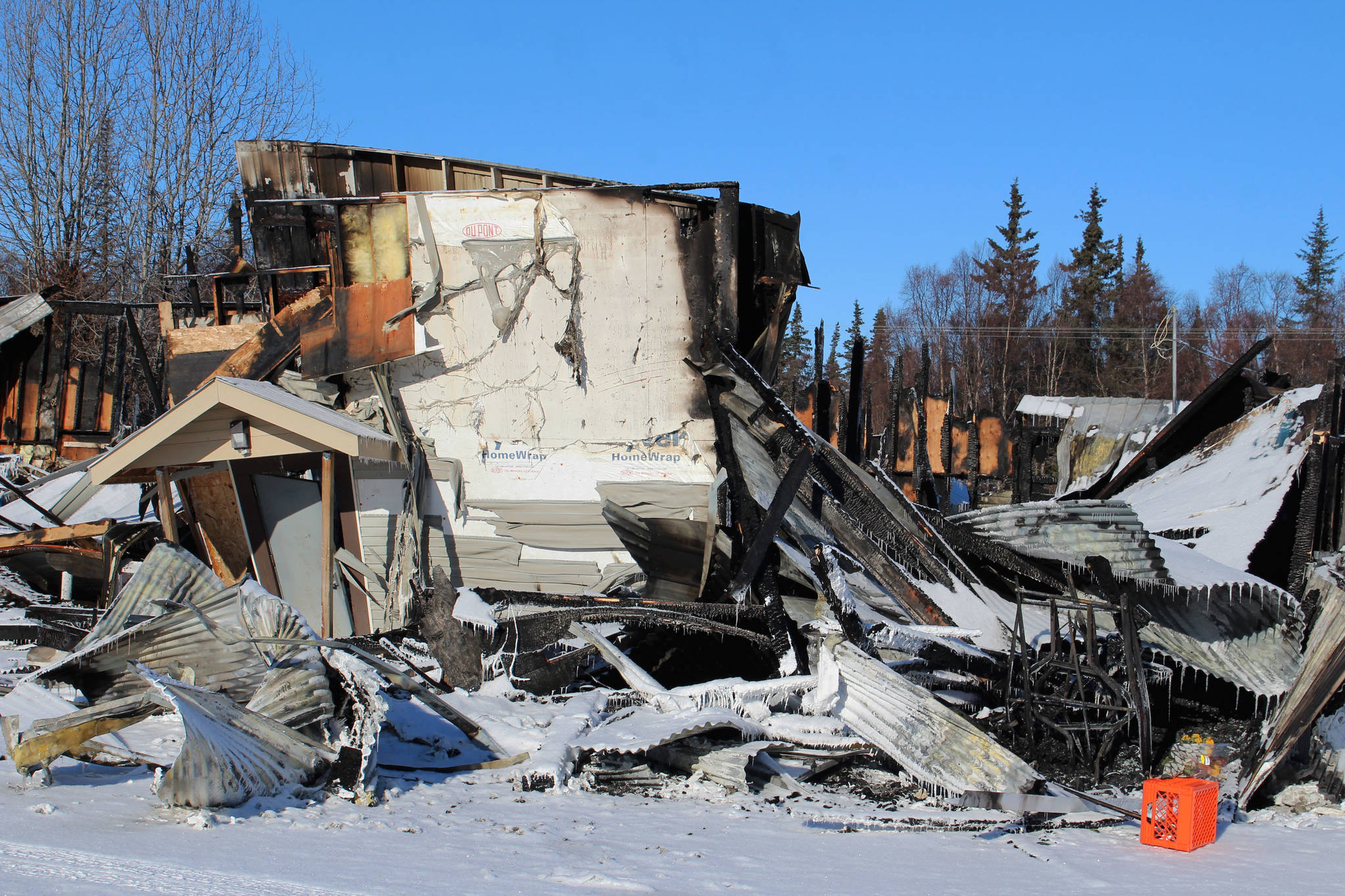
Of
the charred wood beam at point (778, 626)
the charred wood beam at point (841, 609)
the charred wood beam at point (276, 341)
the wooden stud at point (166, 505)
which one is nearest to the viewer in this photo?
the charred wood beam at point (841, 609)

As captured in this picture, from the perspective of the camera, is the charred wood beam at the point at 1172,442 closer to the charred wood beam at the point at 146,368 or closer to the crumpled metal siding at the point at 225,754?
the crumpled metal siding at the point at 225,754

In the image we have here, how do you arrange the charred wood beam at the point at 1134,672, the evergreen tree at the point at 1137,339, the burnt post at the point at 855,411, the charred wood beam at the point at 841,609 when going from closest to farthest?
the charred wood beam at the point at 1134,672 < the charred wood beam at the point at 841,609 < the burnt post at the point at 855,411 < the evergreen tree at the point at 1137,339

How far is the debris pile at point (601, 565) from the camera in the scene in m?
5.06

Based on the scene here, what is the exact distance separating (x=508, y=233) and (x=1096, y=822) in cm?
624

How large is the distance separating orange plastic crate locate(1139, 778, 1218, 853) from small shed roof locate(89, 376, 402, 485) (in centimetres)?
587

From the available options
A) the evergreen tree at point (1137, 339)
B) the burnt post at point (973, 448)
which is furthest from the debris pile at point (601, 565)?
the evergreen tree at point (1137, 339)

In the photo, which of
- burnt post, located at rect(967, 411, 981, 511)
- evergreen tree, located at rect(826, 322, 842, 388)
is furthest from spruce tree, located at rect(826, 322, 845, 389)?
burnt post, located at rect(967, 411, 981, 511)

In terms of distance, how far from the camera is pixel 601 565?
813cm

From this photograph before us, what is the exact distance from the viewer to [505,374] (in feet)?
27.0

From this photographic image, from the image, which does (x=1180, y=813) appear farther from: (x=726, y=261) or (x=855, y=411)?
(x=855, y=411)

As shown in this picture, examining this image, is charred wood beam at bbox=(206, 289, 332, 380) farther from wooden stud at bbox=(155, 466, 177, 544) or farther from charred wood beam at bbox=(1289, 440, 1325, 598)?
charred wood beam at bbox=(1289, 440, 1325, 598)

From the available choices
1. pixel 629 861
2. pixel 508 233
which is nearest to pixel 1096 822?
pixel 629 861

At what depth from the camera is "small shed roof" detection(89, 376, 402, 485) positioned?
7.30 m

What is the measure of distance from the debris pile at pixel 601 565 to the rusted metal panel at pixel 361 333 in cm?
3
